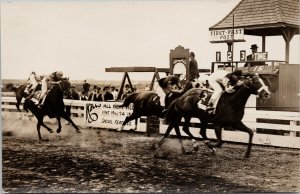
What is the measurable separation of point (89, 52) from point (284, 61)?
2.84 m

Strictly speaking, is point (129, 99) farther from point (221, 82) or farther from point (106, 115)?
point (221, 82)

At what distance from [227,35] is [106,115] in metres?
2.22

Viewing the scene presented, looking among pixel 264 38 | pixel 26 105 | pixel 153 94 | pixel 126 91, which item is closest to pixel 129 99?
pixel 126 91

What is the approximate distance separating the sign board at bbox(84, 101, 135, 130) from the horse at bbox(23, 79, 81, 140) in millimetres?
305

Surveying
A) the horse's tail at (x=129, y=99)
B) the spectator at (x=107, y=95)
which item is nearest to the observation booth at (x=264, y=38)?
the horse's tail at (x=129, y=99)

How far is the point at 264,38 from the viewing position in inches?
250

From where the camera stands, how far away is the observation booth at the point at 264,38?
627cm

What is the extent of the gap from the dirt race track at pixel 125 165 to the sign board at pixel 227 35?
4.94 feet

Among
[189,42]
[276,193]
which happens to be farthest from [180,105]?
[276,193]

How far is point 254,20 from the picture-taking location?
6.60m

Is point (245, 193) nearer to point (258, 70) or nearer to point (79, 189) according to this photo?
point (258, 70)

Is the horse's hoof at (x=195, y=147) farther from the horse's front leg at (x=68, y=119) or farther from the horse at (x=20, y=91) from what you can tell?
the horse at (x=20, y=91)

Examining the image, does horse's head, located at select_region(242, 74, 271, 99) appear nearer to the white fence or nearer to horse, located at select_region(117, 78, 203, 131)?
the white fence

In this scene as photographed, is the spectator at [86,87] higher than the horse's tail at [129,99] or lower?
higher
